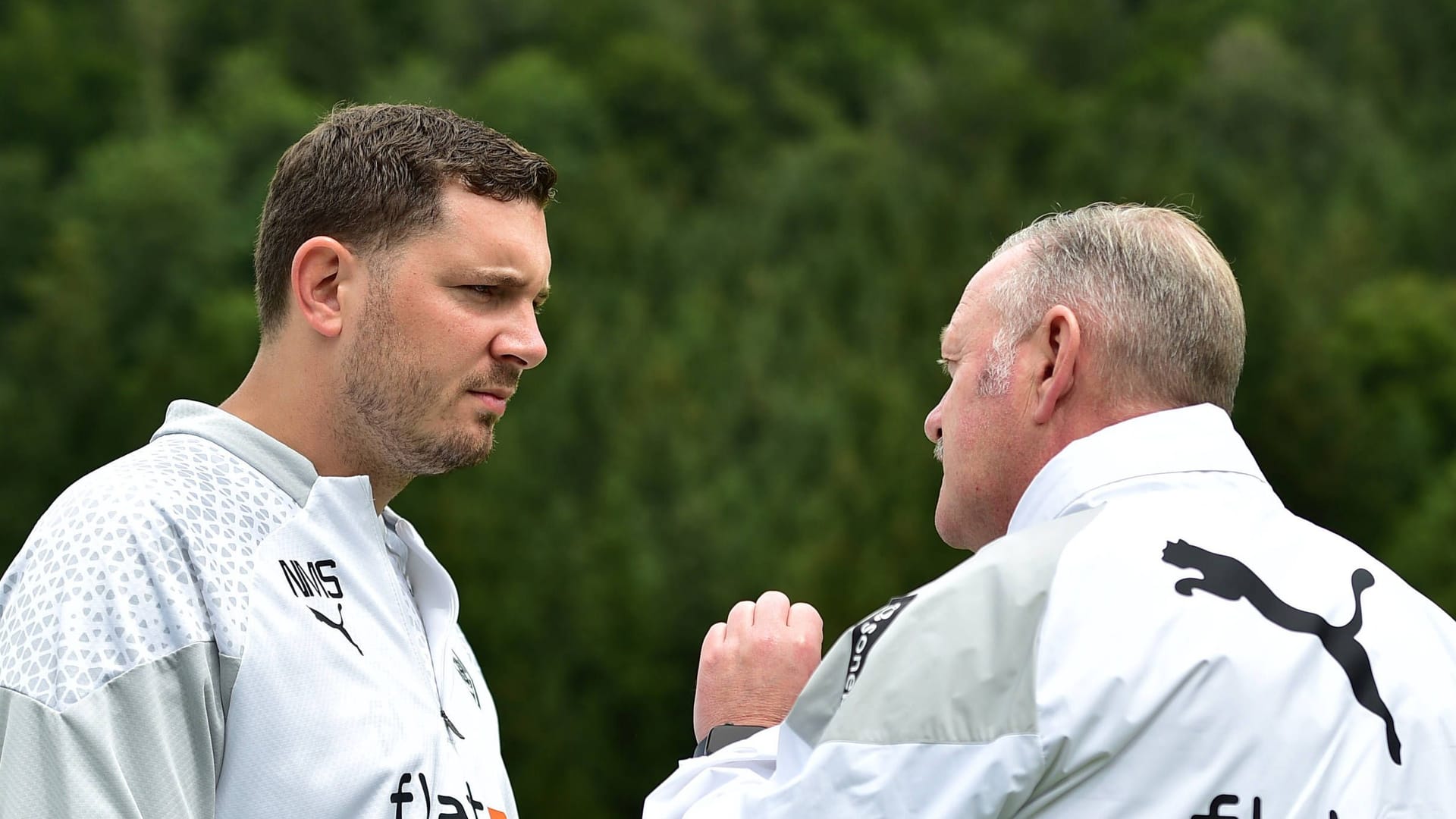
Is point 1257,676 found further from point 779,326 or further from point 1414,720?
point 779,326

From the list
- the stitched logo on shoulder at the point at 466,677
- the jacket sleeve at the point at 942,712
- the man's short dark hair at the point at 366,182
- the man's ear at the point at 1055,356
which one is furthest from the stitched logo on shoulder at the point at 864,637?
the man's short dark hair at the point at 366,182

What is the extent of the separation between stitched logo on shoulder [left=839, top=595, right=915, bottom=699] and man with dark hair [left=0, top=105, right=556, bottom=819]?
0.85m

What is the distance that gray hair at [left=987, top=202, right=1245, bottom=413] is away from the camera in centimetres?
278

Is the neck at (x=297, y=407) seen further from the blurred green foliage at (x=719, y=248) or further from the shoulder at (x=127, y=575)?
the blurred green foliage at (x=719, y=248)

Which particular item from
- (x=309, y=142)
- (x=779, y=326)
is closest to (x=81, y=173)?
(x=779, y=326)

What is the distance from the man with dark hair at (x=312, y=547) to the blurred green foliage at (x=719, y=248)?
1293 inches

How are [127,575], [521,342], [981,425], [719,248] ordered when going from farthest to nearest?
1. [719,248]
2. [521,342]
3. [981,425]
4. [127,575]

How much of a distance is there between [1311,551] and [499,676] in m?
37.3

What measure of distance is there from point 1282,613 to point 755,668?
0.94 meters

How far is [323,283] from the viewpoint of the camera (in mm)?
3289

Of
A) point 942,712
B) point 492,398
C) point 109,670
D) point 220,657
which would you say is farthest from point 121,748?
point 942,712

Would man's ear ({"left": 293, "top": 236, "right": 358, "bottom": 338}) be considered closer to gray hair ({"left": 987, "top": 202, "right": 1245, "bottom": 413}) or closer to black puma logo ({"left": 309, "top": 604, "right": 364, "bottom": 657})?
black puma logo ({"left": 309, "top": 604, "right": 364, "bottom": 657})

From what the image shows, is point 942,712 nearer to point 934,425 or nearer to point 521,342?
point 934,425

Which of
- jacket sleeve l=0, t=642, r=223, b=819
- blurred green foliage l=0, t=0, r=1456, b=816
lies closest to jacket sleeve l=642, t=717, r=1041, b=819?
jacket sleeve l=0, t=642, r=223, b=819
